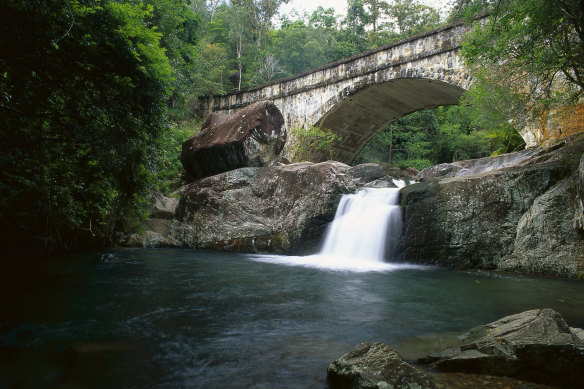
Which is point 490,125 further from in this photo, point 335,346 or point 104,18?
point 104,18

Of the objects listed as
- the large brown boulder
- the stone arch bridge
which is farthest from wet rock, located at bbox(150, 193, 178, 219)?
the stone arch bridge

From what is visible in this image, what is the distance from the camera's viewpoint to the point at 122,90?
4359mm

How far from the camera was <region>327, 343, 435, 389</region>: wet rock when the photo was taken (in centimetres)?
214

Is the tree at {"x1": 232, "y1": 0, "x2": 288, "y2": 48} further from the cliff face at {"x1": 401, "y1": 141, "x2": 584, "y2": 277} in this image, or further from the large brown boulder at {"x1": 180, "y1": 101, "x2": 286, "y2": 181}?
the cliff face at {"x1": 401, "y1": 141, "x2": 584, "y2": 277}

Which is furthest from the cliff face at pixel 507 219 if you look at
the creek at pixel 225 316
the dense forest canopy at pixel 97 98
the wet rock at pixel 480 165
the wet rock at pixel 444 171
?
the wet rock at pixel 444 171

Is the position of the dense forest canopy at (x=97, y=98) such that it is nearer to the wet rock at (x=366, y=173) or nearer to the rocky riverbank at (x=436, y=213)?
the rocky riverbank at (x=436, y=213)

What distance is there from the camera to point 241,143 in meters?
11.8

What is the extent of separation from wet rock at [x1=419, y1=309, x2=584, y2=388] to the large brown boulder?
391 inches

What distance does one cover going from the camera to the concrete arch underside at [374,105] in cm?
1596

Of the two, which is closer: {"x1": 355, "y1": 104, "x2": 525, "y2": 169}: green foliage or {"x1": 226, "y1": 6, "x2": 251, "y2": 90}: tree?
{"x1": 355, "y1": 104, "x2": 525, "y2": 169}: green foliage

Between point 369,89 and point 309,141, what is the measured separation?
399 cm

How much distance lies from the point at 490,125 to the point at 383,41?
2661 cm

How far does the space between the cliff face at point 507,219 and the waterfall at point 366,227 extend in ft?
1.74

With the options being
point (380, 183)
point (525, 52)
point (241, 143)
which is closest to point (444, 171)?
point (380, 183)
